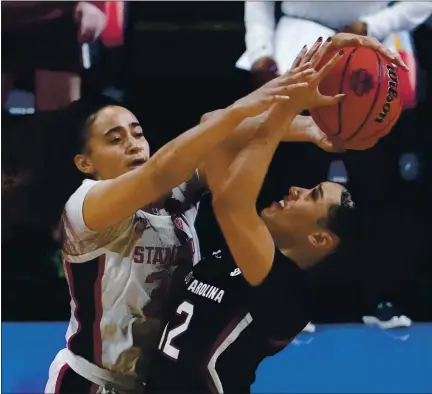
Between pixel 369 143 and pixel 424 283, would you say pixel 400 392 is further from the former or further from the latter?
pixel 369 143

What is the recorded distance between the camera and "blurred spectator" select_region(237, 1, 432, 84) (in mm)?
1600

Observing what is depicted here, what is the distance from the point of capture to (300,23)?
1.62 meters

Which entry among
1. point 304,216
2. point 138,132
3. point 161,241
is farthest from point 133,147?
point 304,216

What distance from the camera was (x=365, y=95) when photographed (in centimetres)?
144

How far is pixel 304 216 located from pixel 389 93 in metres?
0.39

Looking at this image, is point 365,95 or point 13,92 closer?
point 365,95

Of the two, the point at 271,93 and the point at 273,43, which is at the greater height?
the point at 273,43

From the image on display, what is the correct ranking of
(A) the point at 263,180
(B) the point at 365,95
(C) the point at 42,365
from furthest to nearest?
(C) the point at 42,365 < (A) the point at 263,180 < (B) the point at 365,95

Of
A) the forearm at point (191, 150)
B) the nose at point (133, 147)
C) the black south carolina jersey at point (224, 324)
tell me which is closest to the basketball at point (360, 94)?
the forearm at point (191, 150)

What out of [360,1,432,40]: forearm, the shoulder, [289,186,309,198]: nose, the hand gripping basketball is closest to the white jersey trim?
[289,186,309,198]: nose

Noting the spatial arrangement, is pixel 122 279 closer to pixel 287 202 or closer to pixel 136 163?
pixel 136 163

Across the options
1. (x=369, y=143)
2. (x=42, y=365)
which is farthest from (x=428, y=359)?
(x=42, y=365)

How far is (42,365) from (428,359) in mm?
1114

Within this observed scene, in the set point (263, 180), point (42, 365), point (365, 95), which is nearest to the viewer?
point (365, 95)
